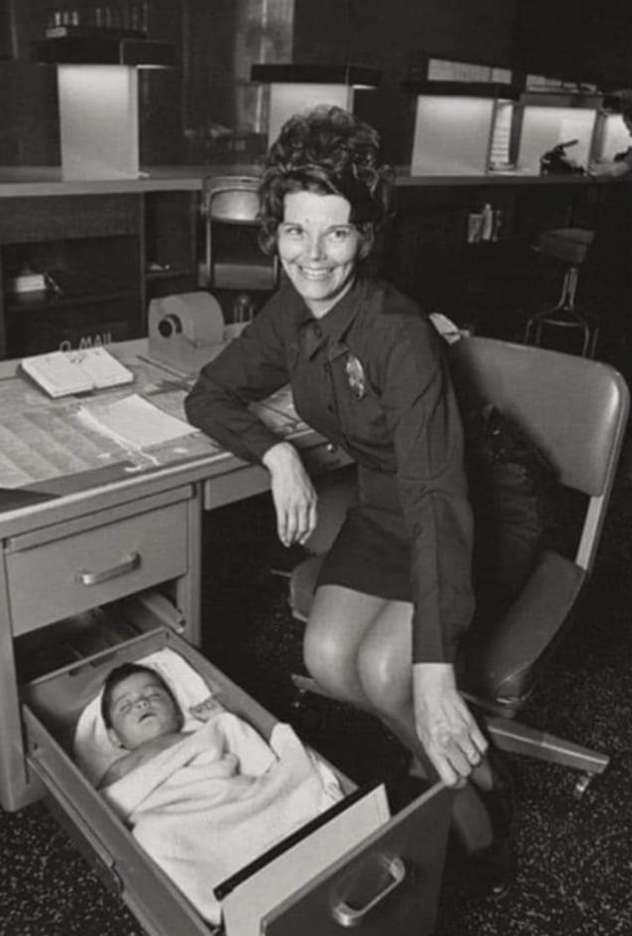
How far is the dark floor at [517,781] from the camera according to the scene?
159 cm

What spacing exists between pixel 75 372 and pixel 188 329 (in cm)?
29

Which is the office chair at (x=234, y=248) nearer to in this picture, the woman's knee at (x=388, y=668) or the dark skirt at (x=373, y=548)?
the dark skirt at (x=373, y=548)

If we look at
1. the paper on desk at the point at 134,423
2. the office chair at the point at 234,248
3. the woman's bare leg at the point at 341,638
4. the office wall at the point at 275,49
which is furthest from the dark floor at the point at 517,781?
the office wall at the point at 275,49

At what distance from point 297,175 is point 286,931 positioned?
3.91 feet

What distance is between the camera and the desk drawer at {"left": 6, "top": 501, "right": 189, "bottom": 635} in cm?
145

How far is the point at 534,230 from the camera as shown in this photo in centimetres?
692

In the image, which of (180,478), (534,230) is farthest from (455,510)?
(534,230)

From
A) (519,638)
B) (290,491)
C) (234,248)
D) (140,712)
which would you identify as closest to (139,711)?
(140,712)

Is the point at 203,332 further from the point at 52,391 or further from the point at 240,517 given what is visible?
the point at 240,517

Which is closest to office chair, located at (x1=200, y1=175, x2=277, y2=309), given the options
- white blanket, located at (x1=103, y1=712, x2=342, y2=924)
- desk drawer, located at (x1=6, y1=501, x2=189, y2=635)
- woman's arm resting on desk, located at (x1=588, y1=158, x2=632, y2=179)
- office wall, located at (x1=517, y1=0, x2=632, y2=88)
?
desk drawer, located at (x1=6, y1=501, x2=189, y2=635)

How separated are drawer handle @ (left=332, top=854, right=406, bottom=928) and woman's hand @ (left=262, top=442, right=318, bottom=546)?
70 centimetres

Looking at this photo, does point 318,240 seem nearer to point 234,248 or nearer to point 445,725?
point 445,725

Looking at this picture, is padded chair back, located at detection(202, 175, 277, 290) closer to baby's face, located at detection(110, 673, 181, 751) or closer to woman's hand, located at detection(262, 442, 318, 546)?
woman's hand, located at detection(262, 442, 318, 546)

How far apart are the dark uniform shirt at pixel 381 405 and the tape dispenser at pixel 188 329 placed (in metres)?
0.24
